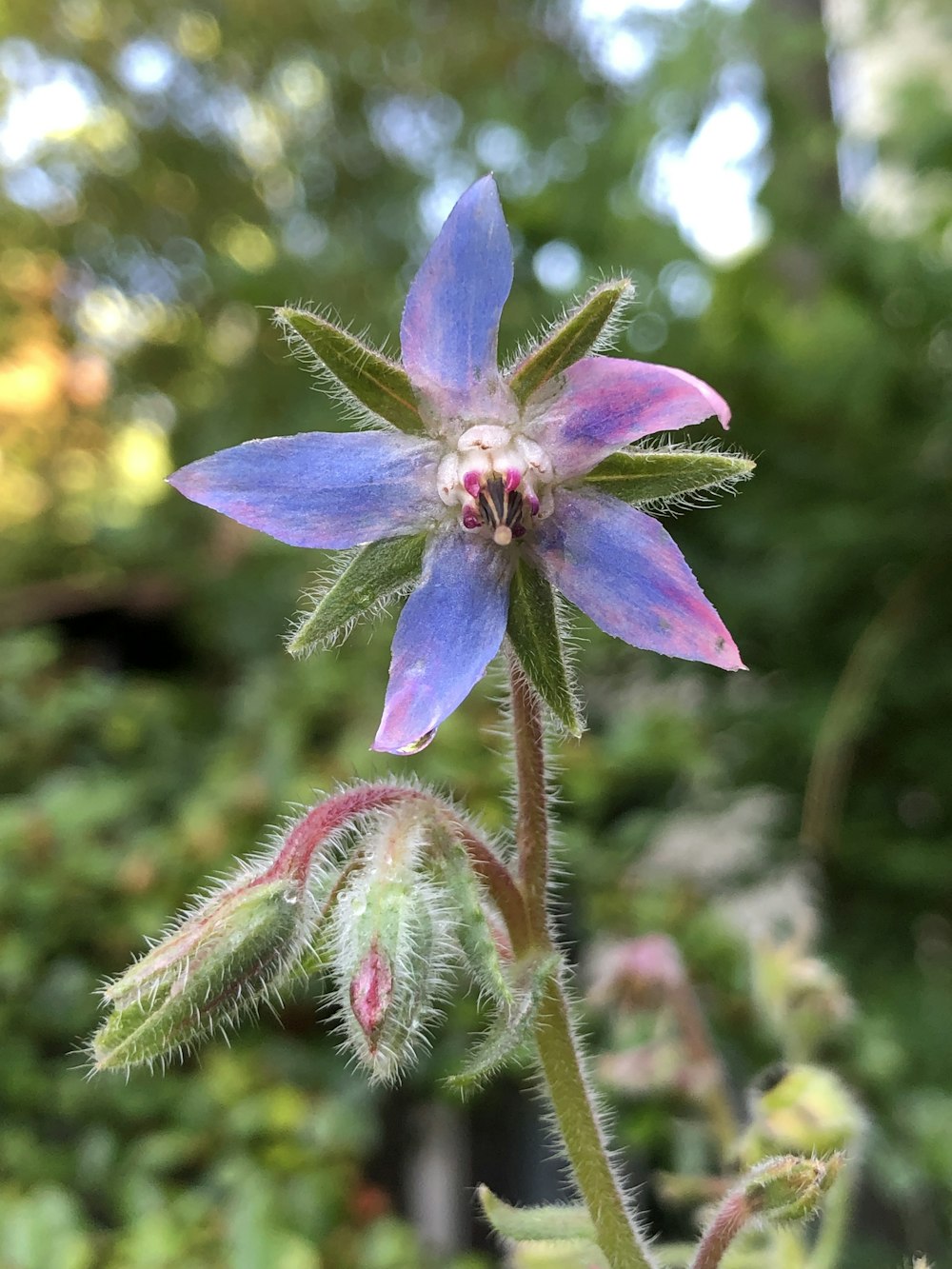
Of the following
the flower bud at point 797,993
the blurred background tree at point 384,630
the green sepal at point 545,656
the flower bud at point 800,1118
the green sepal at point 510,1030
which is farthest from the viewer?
the blurred background tree at point 384,630

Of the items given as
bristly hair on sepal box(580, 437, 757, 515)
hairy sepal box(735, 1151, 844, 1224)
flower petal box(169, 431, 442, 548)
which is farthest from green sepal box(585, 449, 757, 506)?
hairy sepal box(735, 1151, 844, 1224)

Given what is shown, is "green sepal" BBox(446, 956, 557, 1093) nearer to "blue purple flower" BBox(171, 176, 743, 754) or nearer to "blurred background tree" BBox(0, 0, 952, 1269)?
"blue purple flower" BBox(171, 176, 743, 754)

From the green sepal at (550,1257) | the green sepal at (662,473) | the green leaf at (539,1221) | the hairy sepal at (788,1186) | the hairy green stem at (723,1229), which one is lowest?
the green sepal at (550,1257)

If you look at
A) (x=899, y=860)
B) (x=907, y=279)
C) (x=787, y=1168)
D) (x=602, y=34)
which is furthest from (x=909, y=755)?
(x=602, y=34)

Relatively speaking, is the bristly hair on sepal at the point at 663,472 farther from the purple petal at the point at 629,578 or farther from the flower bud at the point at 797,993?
the flower bud at the point at 797,993

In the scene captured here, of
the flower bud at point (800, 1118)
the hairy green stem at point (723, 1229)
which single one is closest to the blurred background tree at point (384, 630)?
the flower bud at point (800, 1118)

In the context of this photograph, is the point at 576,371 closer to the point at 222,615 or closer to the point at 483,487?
the point at 483,487
